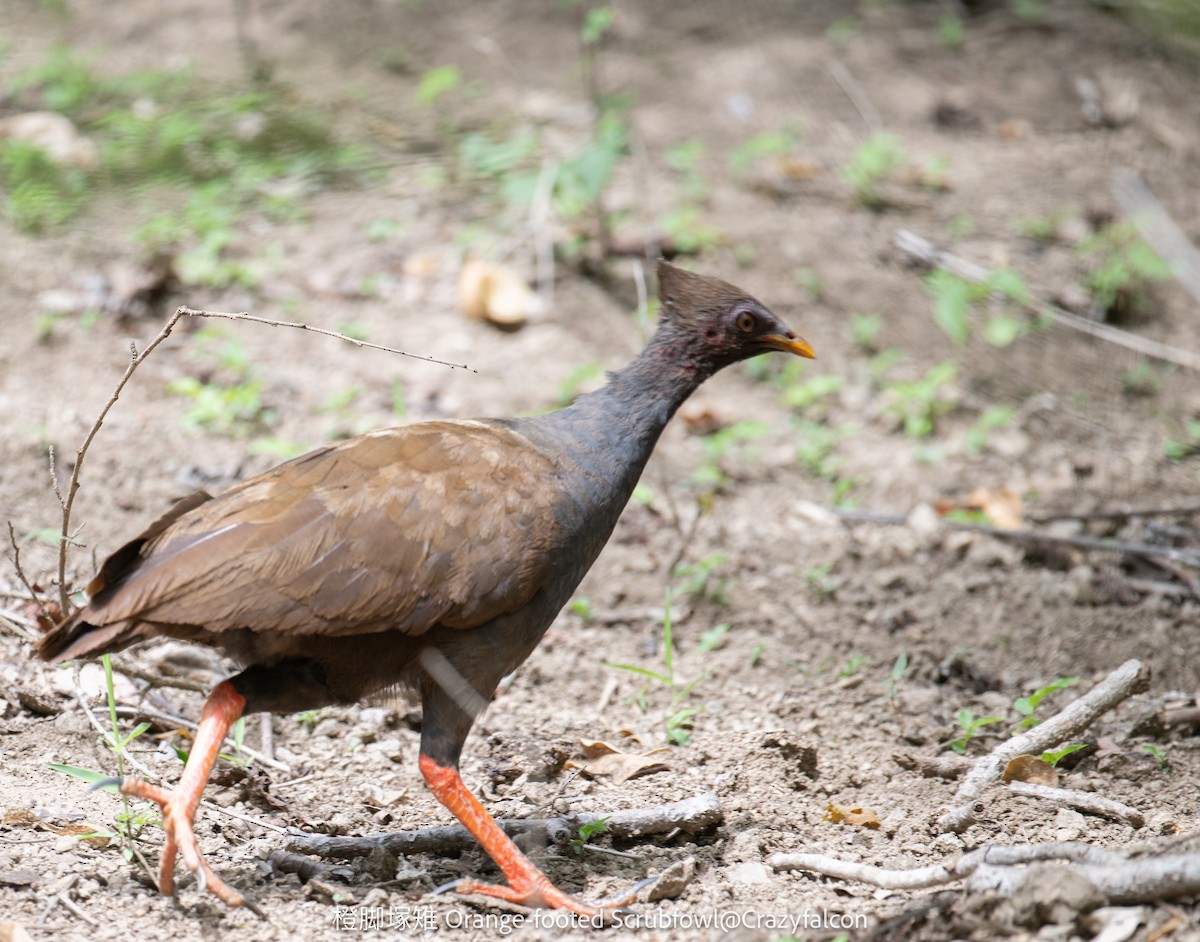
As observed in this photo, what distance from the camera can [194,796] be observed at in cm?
324

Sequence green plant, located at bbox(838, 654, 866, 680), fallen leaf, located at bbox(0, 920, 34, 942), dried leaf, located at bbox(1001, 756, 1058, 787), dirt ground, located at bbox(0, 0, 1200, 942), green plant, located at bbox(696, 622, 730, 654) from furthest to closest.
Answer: green plant, located at bbox(696, 622, 730, 654) < green plant, located at bbox(838, 654, 866, 680) < dried leaf, located at bbox(1001, 756, 1058, 787) < dirt ground, located at bbox(0, 0, 1200, 942) < fallen leaf, located at bbox(0, 920, 34, 942)

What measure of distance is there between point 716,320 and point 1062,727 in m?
1.71

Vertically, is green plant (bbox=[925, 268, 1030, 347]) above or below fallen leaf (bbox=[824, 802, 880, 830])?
below

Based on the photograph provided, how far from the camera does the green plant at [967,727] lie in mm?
4137

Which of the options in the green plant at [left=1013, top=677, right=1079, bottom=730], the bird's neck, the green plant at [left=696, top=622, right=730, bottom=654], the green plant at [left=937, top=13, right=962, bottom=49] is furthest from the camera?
the green plant at [left=937, top=13, right=962, bottom=49]

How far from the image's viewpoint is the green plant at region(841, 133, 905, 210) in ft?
26.2

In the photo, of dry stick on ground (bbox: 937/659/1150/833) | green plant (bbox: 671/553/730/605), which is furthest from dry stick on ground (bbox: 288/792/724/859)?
green plant (bbox: 671/553/730/605)

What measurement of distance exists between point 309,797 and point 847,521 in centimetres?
295

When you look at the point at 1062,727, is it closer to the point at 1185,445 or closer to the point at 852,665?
the point at 852,665

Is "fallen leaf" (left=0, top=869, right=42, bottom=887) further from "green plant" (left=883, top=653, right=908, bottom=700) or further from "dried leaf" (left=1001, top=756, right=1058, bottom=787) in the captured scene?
"green plant" (left=883, top=653, right=908, bottom=700)

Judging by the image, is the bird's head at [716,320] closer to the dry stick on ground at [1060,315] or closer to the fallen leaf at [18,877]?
the fallen leaf at [18,877]

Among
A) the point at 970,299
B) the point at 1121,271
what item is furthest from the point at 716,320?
the point at 1121,271

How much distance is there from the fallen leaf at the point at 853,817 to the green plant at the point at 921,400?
3142 mm

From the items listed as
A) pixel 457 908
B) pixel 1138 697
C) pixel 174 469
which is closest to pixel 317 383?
pixel 174 469
